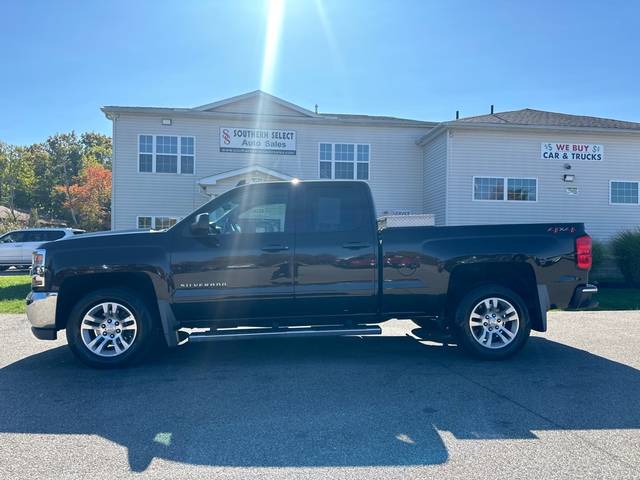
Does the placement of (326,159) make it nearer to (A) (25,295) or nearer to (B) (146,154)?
(B) (146,154)

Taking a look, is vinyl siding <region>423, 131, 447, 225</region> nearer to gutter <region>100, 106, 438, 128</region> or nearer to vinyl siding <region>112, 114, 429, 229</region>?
vinyl siding <region>112, 114, 429, 229</region>

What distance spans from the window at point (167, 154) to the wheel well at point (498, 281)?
49.4 ft

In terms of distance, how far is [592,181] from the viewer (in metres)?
19.4

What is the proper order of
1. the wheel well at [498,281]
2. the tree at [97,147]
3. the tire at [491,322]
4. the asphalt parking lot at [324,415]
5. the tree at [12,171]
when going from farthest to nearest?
the tree at [97,147]
the tree at [12,171]
the wheel well at [498,281]
the tire at [491,322]
the asphalt parking lot at [324,415]

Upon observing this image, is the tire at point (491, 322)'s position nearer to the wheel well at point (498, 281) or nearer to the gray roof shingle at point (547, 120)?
the wheel well at point (498, 281)

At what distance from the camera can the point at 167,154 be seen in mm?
19188

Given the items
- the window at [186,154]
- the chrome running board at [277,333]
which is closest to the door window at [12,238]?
the window at [186,154]

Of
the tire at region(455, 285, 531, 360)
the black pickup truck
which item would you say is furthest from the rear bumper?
the tire at region(455, 285, 531, 360)

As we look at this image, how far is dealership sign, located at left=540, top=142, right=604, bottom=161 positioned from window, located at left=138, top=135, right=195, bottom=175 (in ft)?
44.3

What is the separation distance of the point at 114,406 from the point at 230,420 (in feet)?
3.77

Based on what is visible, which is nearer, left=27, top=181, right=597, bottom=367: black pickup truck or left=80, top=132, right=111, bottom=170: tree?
left=27, top=181, right=597, bottom=367: black pickup truck

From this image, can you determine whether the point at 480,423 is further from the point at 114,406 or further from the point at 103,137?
the point at 103,137

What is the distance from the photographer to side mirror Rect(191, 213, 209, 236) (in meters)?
5.43

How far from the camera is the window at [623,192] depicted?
19484 mm
